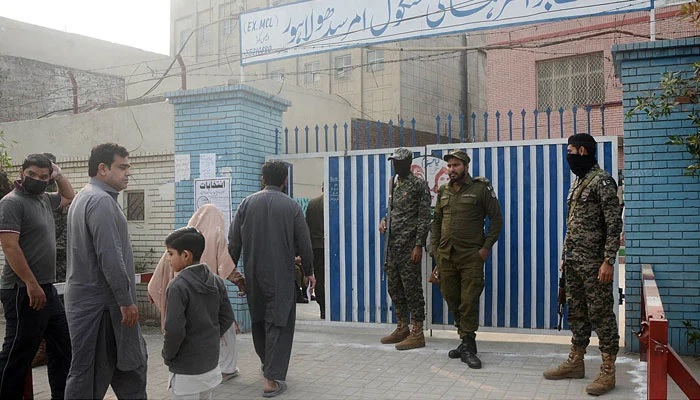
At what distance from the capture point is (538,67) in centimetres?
1903

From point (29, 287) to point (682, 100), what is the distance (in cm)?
534

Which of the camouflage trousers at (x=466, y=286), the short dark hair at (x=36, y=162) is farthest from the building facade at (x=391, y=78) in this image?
the short dark hair at (x=36, y=162)

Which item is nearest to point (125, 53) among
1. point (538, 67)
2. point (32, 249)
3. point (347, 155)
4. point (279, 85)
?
point (279, 85)

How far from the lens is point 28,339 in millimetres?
4492

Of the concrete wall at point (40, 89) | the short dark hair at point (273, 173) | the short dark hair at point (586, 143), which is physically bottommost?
the short dark hair at point (273, 173)

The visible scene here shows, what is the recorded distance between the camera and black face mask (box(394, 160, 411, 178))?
20.5 ft

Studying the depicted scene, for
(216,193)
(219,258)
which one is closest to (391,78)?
(216,193)

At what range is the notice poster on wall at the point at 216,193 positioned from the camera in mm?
7344

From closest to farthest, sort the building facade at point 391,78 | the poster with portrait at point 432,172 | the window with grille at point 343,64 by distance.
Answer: the poster with portrait at point 432,172 → the building facade at point 391,78 → the window with grille at point 343,64

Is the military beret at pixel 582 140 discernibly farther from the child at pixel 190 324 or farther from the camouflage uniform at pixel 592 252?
the child at pixel 190 324

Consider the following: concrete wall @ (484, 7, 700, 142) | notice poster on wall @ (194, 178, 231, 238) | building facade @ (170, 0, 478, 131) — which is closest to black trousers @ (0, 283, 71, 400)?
notice poster on wall @ (194, 178, 231, 238)

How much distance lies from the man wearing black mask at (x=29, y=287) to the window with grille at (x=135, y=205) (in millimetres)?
3765

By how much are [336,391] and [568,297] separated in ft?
6.29

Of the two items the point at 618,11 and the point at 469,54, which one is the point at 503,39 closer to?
the point at 469,54
